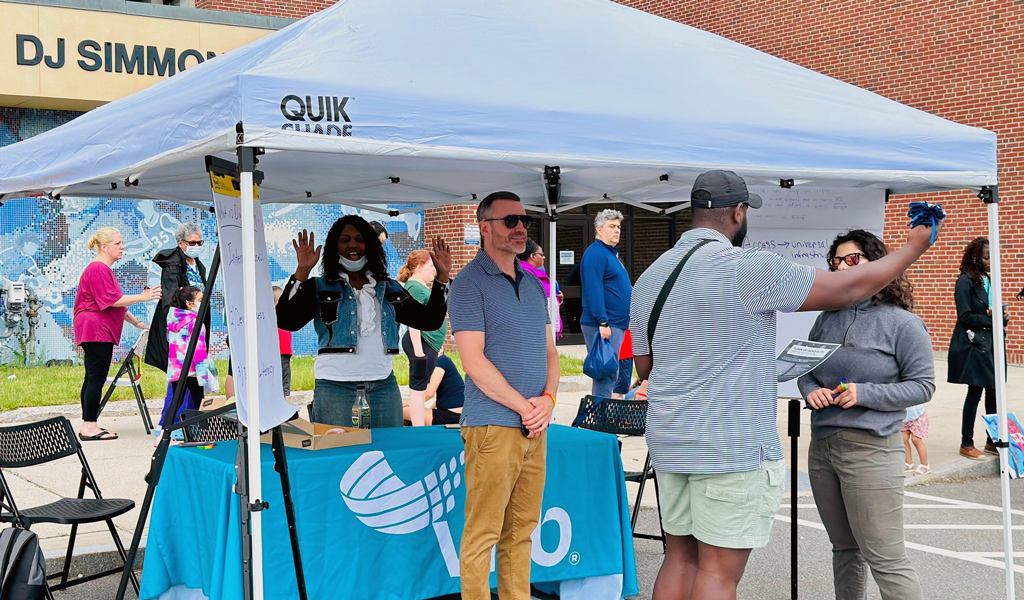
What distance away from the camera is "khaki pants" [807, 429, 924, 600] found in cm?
399

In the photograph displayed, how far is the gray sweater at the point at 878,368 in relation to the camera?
4027 millimetres

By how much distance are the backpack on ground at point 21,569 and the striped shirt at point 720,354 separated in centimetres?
240

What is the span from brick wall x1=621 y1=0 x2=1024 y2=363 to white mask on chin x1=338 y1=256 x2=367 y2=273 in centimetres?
1344

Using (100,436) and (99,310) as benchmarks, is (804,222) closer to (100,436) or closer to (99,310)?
(99,310)

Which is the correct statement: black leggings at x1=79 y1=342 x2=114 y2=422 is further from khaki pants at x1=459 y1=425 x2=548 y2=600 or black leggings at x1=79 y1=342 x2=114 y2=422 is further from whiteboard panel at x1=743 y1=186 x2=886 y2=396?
whiteboard panel at x1=743 y1=186 x2=886 y2=396

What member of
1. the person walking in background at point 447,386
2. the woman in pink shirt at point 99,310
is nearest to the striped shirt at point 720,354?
the person walking in background at point 447,386

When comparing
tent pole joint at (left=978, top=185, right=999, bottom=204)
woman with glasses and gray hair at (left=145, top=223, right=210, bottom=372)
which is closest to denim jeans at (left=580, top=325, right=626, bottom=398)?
woman with glasses and gray hair at (left=145, top=223, right=210, bottom=372)

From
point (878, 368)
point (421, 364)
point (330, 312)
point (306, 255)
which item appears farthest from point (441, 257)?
point (421, 364)

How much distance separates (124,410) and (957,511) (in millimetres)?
8067

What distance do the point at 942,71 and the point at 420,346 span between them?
41.2 ft

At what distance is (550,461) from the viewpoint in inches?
190

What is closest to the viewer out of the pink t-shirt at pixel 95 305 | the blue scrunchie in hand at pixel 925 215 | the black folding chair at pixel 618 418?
the blue scrunchie in hand at pixel 925 215

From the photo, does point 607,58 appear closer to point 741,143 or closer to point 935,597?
point 741,143

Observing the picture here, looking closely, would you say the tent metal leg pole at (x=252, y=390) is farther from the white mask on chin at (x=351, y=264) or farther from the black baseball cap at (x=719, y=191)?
the black baseball cap at (x=719, y=191)
